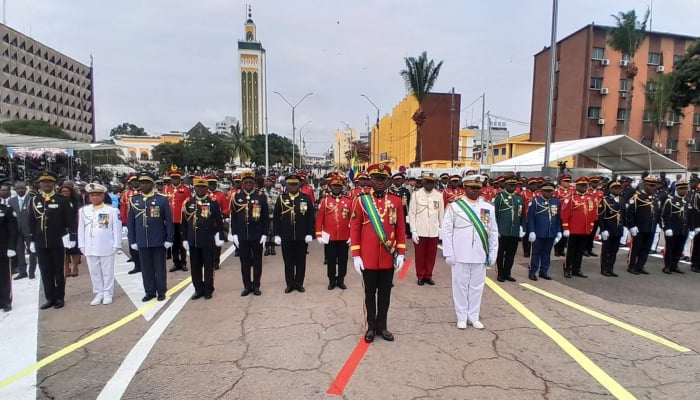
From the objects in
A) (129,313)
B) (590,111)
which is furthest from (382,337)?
(590,111)

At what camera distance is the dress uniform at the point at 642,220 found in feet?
25.2

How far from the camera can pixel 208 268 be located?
630 centimetres

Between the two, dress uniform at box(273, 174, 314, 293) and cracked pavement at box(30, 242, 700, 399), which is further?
dress uniform at box(273, 174, 314, 293)

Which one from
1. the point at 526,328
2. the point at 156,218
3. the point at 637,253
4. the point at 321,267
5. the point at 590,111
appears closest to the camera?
the point at 526,328

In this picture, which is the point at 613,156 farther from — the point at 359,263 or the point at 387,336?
the point at 359,263

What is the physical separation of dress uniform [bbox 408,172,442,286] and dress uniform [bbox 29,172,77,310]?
18.6 ft

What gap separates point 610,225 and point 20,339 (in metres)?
9.66

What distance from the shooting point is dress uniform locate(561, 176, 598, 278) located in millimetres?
7414

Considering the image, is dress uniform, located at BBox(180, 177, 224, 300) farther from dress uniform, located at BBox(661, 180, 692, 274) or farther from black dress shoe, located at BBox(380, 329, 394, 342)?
dress uniform, located at BBox(661, 180, 692, 274)

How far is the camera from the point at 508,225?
23.4ft

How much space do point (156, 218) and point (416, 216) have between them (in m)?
4.50

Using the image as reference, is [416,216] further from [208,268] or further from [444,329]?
[208,268]

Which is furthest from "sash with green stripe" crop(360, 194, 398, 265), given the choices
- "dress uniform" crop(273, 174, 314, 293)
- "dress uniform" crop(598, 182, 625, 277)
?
"dress uniform" crop(598, 182, 625, 277)

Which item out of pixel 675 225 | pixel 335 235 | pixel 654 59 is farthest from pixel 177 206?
pixel 654 59
